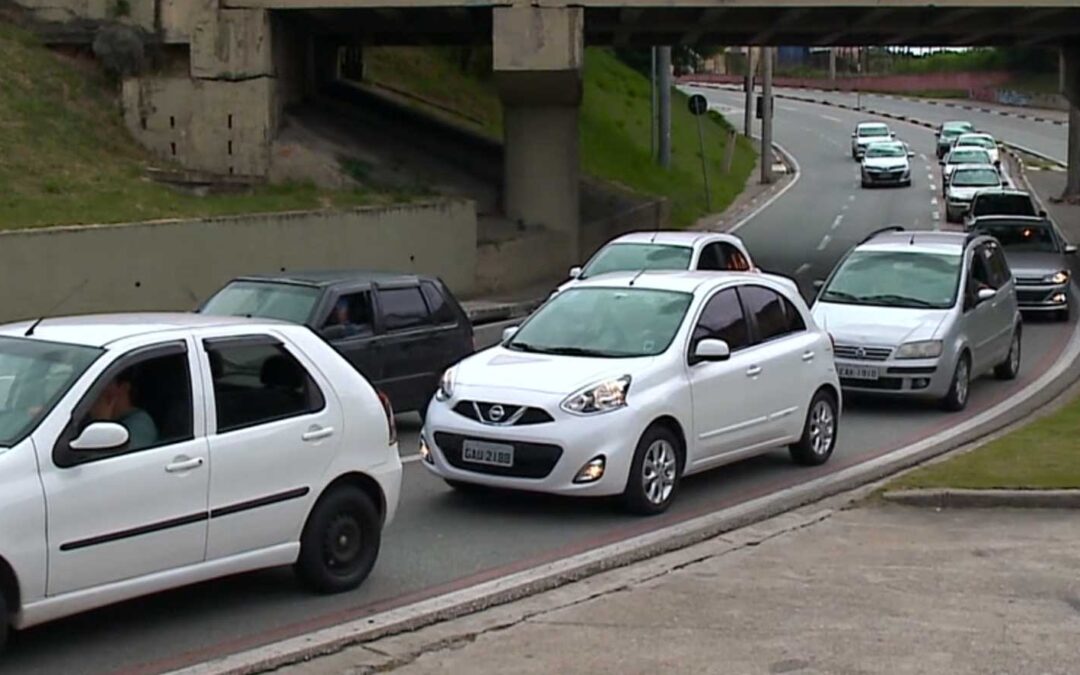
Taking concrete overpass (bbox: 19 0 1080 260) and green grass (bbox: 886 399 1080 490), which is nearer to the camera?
green grass (bbox: 886 399 1080 490)

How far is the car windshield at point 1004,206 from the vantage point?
34.2m

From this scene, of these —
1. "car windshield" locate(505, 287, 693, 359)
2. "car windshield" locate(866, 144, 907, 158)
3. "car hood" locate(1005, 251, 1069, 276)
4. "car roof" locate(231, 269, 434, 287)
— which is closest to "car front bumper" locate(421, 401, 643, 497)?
"car windshield" locate(505, 287, 693, 359)

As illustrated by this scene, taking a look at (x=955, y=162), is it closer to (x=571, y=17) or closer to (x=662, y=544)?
(x=571, y=17)

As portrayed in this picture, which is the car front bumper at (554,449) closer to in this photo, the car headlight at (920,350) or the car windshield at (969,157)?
the car headlight at (920,350)

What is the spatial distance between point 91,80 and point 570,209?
31.8 ft

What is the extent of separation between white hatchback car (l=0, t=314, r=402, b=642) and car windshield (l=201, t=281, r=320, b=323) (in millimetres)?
4977

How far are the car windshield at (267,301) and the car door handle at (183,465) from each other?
5945 millimetres

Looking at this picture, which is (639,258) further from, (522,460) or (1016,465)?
(522,460)

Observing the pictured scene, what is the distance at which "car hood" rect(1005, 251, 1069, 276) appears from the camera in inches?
1011

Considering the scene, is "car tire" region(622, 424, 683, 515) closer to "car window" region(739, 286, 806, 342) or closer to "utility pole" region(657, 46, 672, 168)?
"car window" region(739, 286, 806, 342)

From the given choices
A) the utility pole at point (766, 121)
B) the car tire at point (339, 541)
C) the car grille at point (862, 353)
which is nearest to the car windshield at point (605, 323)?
the car tire at point (339, 541)

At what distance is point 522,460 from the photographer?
10.4m

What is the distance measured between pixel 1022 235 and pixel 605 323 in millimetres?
18244

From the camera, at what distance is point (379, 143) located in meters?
32.1
